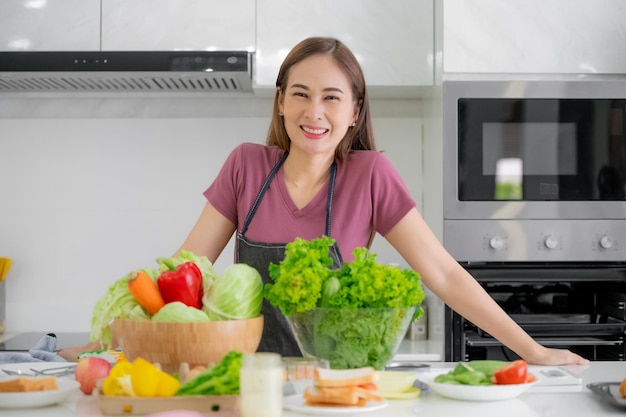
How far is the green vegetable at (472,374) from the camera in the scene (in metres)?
1.28

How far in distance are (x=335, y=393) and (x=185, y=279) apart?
0.33m

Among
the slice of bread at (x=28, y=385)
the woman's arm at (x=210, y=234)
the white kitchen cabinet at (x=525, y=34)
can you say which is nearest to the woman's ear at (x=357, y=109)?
the woman's arm at (x=210, y=234)

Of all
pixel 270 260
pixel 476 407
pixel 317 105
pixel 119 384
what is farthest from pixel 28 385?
pixel 317 105

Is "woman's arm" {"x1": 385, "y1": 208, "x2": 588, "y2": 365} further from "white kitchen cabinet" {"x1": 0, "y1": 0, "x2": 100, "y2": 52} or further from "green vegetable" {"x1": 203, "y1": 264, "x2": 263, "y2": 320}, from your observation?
"white kitchen cabinet" {"x1": 0, "y1": 0, "x2": 100, "y2": 52}

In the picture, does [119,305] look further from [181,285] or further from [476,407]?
[476,407]

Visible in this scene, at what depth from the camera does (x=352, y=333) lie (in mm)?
1275

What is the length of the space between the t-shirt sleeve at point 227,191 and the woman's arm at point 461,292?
1.35ft

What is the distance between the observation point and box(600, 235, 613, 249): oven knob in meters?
2.69

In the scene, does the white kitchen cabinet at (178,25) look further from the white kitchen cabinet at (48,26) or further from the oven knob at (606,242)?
the oven knob at (606,242)

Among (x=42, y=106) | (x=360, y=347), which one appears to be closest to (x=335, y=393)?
(x=360, y=347)

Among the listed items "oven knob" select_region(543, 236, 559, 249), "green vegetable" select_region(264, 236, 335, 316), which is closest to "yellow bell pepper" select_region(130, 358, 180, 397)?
"green vegetable" select_region(264, 236, 335, 316)

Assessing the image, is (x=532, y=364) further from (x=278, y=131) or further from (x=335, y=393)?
(x=278, y=131)

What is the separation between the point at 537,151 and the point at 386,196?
39.0 inches

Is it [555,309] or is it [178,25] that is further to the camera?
[178,25]
